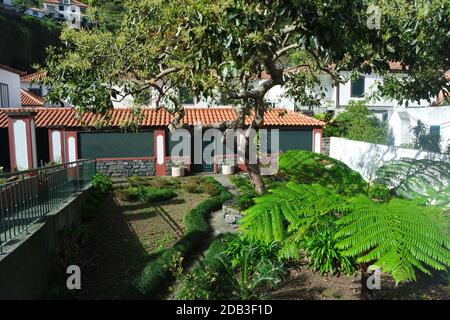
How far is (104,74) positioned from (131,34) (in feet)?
7.08

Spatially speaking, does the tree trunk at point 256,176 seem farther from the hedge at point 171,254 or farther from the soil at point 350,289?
the soil at point 350,289

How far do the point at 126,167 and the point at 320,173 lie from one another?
45.5ft

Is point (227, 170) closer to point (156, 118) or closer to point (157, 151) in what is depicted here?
point (157, 151)

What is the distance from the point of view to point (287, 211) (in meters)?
4.96

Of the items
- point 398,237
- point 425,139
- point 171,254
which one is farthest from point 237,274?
point 425,139

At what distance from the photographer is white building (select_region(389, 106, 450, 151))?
16.0m

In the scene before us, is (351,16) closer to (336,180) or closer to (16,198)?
(336,180)

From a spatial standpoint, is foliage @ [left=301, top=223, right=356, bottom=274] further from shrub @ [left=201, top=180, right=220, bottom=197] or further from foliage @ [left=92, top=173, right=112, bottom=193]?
foliage @ [left=92, top=173, right=112, bottom=193]

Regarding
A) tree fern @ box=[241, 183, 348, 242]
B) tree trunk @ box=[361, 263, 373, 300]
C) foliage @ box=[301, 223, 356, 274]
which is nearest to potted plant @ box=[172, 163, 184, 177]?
foliage @ box=[301, 223, 356, 274]

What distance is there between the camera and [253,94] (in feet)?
33.9

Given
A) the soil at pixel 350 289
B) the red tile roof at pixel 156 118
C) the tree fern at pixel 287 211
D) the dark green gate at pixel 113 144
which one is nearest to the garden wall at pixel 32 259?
the tree fern at pixel 287 211

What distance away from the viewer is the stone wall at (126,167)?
2033 cm
